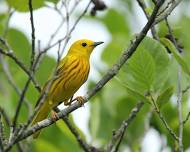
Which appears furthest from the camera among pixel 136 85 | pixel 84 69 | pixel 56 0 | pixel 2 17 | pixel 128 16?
pixel 128 16

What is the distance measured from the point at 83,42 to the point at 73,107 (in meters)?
2.65

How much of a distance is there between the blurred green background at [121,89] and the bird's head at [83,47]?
0.28 m

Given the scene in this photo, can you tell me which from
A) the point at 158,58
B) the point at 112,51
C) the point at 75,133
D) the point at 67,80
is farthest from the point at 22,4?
the point at 112,51

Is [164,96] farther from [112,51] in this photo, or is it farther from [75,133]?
[112,51]

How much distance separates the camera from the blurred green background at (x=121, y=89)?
17.2ft

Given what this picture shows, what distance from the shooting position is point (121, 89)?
7.43 metres

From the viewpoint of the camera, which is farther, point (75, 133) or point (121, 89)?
point (121, 89)

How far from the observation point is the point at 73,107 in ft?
16.3

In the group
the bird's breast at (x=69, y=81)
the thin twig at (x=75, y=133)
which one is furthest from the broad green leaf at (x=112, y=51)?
the thin twig at (x=75, y=133)

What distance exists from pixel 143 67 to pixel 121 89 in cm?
230

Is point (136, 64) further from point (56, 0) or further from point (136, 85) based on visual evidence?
point (56, 0)

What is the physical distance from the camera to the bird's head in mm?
7320

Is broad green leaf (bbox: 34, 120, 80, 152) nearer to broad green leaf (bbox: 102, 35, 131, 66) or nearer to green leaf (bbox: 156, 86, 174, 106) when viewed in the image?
broad green leaf (bbox: 102, 35, 131, 66)

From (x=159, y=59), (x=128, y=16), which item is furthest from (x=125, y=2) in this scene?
(x=159, y=59)
